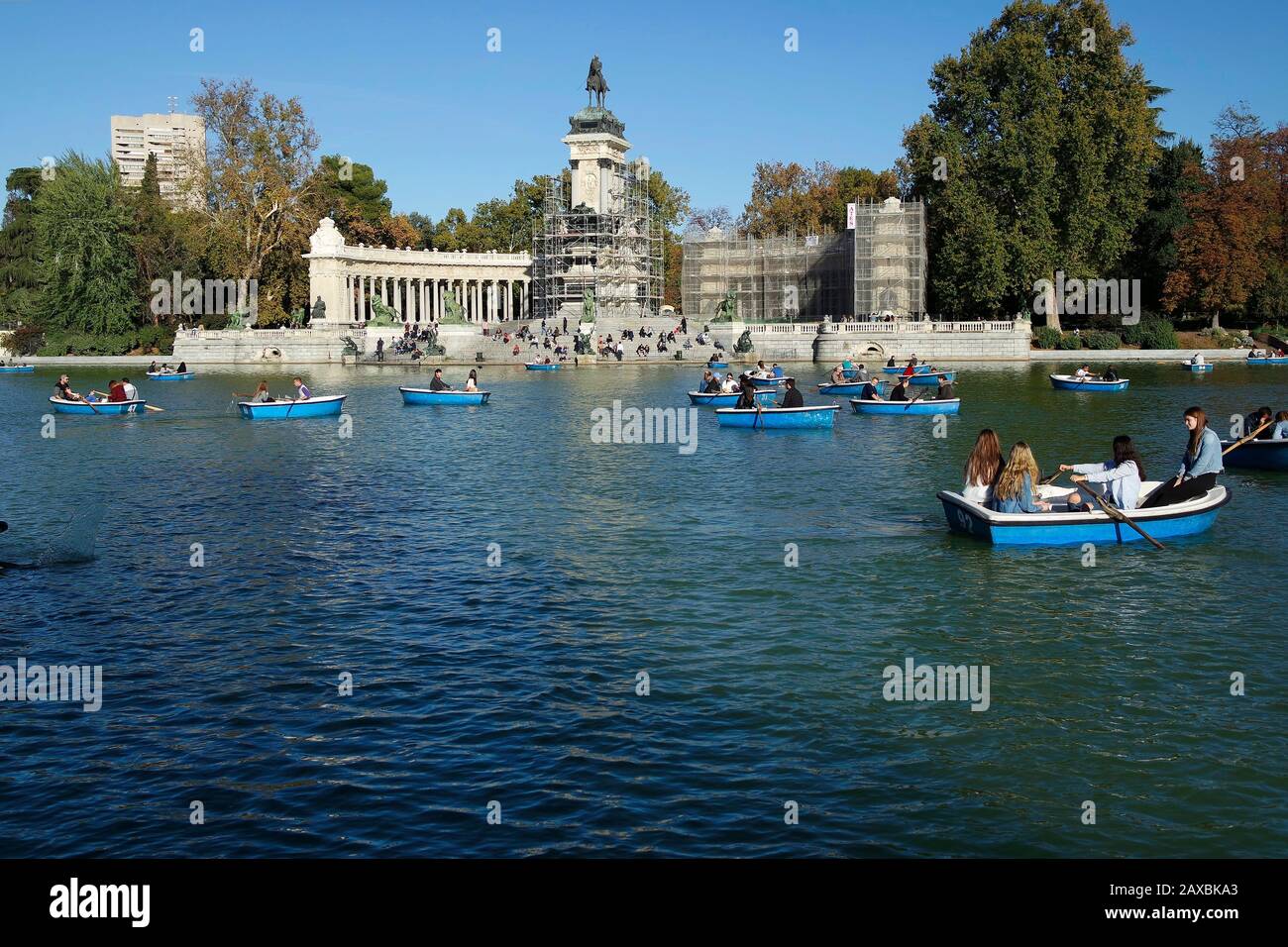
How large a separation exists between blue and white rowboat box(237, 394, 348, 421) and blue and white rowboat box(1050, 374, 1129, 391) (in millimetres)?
29040

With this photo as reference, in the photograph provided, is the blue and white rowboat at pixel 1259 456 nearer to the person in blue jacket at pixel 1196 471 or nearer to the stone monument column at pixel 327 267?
the person in blue jacket at pixel 1196 471

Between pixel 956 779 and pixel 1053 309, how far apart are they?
7593 cm

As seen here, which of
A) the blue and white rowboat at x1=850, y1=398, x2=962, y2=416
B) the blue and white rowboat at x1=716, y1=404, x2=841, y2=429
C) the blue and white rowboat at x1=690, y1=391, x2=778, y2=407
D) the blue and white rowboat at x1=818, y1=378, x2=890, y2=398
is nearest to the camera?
the blue and white rowboat at x1=716, y1=404, x2=841, y2=429

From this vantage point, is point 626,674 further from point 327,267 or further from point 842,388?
point 327,267

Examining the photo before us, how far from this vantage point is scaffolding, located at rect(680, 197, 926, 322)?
282 feet

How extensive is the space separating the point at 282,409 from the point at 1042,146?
52095mm

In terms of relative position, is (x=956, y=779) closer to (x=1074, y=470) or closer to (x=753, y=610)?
(x=753, y=610)

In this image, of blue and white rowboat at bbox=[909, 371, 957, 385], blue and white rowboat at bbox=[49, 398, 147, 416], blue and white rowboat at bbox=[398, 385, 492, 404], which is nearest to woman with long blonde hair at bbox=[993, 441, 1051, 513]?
blue and white rowboat at bbox=[398, 385, 492, 404]

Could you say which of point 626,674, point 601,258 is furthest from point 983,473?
point 601,258

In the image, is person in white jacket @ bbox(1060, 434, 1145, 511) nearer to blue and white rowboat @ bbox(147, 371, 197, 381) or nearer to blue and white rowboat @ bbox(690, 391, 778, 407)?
blue and white rowboat @ bbox(690, 391, 778, 407)

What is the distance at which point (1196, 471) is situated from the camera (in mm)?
19906

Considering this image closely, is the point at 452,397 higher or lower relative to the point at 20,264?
lower

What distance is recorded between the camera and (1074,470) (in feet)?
63.2
